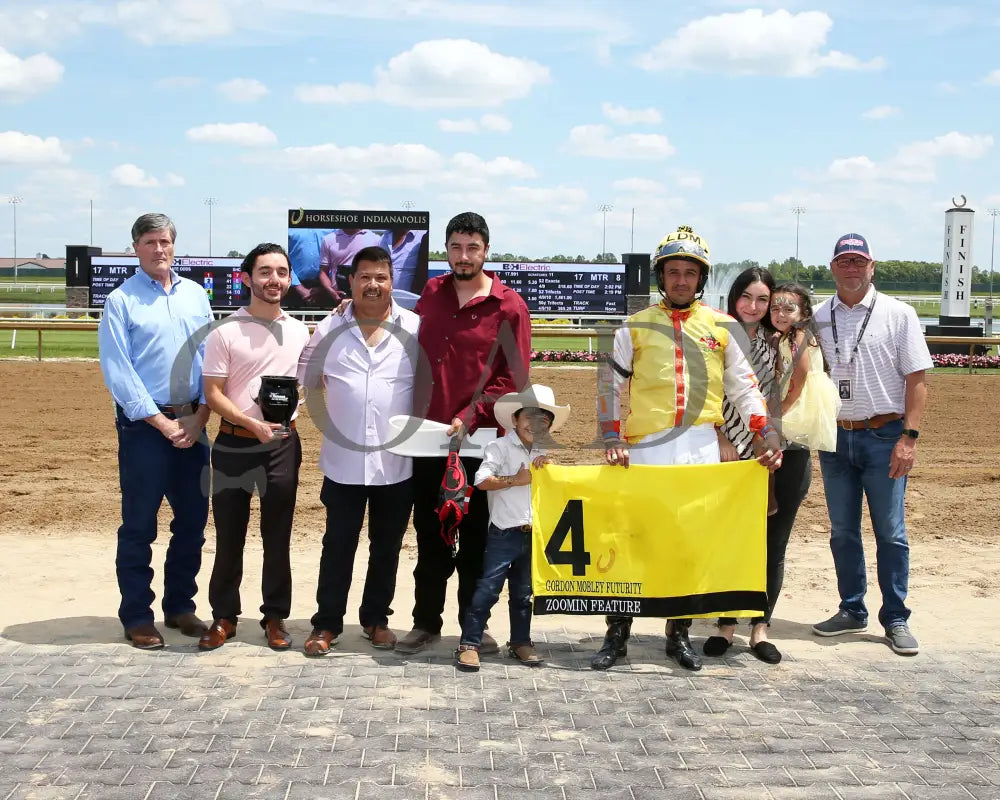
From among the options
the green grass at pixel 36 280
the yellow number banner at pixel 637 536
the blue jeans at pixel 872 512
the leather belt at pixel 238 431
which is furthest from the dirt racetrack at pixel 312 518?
the green grass at pixel 36 280

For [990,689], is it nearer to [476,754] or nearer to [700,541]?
[700,541]

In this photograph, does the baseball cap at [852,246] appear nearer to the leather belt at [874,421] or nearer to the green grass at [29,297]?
the leather belt at [874,421]

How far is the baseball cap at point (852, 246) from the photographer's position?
577cm

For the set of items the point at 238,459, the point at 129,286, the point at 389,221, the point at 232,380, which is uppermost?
the point at 389,221

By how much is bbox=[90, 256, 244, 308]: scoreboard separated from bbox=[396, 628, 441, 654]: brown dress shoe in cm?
2084

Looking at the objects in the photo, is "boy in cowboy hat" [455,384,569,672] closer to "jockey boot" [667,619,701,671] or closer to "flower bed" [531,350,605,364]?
"jockey boot" [667,619,701,671]

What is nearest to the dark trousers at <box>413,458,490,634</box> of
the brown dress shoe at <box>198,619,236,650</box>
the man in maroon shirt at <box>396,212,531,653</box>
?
the man in maroon shirt at <box>396,212,531,653</box>

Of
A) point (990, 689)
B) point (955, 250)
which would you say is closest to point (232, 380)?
point (990, 689)

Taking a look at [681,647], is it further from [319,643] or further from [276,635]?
[276,635]

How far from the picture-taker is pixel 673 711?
4.62 meters

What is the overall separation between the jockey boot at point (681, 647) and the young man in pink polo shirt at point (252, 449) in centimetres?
202

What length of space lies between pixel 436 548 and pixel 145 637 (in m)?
1.58

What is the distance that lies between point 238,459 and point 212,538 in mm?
2866

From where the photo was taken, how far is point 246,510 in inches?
221
